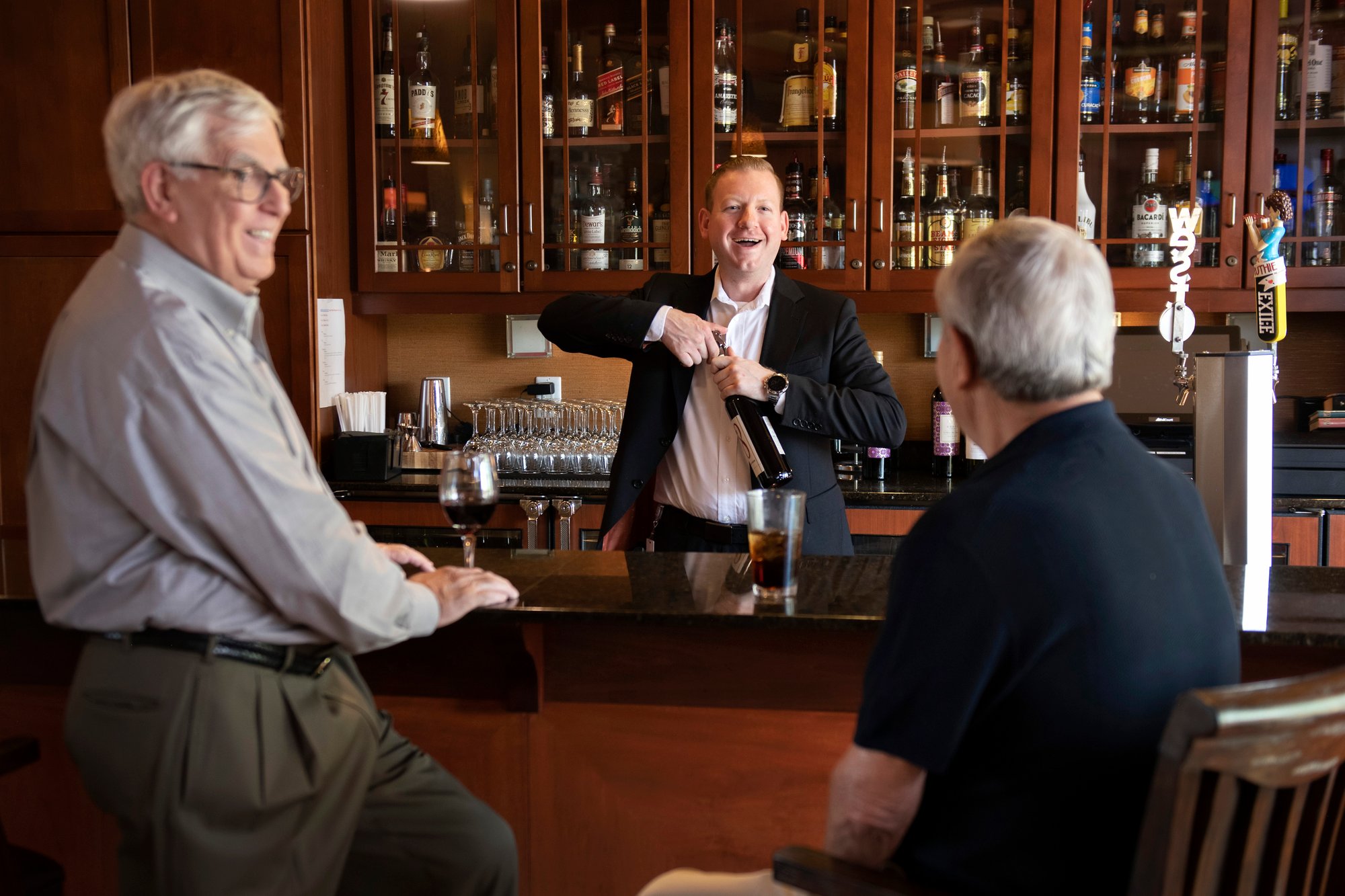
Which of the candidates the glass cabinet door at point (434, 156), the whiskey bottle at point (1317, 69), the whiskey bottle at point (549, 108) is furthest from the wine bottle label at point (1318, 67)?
the glass cabinet door at point (434, 156)

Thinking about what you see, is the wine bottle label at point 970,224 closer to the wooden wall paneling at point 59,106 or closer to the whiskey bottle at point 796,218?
the whiskey bottle at point 796,218

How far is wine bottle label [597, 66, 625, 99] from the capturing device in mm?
3562

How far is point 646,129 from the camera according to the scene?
3555mm

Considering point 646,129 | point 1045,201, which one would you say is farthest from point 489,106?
point 1045,201

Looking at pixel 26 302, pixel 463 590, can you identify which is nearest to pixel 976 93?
pixel 463 590

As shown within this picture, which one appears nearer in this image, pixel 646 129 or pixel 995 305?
pixel 995 305

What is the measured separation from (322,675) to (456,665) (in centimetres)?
42

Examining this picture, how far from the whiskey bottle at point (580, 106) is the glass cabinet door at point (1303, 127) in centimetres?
191

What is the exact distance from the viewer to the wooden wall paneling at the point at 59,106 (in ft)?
11.3

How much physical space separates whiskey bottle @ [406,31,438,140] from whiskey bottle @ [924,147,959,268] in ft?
5.09

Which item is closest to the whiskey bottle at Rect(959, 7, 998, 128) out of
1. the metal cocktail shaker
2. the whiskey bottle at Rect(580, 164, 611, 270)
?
the whiskey bottle at Rect(580, 164, 611, 270)

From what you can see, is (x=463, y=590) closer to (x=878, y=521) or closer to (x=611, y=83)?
(x=878, y=521)

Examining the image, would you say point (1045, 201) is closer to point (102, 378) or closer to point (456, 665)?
point (456, 665)

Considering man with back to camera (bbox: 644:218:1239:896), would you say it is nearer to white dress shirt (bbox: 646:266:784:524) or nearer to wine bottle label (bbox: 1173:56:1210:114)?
white dress shirt (bbox: 646:266:784:524)
